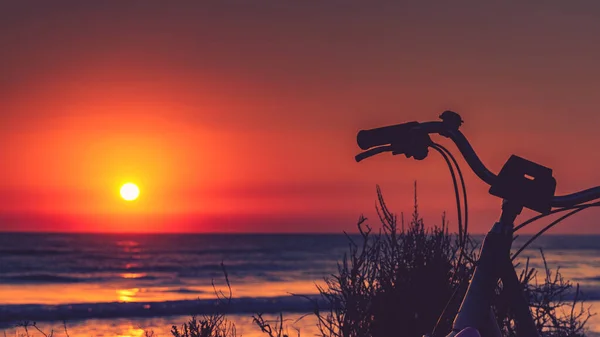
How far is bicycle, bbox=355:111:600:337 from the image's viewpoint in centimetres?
259

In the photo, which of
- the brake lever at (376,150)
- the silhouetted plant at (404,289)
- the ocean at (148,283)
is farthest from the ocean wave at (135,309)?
the brake lever at (376,150)

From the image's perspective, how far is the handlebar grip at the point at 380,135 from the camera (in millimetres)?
2871

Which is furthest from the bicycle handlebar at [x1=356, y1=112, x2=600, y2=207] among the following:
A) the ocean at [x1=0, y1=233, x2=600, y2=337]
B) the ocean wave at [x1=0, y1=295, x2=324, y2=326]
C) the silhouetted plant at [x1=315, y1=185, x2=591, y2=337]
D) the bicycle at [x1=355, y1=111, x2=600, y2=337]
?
the ocean wave at [x1=0, y1=295, x2=324, y2=326]

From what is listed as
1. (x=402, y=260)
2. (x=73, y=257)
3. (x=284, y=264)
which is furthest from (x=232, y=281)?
(x=402, y=260)

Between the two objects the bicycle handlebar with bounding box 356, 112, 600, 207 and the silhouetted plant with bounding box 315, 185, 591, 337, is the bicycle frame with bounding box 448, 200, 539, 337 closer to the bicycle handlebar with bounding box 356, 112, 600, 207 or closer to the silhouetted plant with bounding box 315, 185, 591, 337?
the bicycle handlebar with bounding box 356, 112, 600, 207

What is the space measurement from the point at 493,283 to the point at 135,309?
20.3 m

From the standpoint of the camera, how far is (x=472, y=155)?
269cm

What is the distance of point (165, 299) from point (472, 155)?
25103 mm

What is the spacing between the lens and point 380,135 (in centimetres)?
290

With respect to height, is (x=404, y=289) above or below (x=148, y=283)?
below

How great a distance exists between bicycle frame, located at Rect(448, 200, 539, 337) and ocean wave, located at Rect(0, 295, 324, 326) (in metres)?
18.0

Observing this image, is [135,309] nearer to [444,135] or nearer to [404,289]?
[404,289]

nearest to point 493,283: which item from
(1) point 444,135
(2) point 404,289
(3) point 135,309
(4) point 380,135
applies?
(1) point 444,135

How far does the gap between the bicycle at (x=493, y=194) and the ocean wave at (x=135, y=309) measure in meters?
17.9
